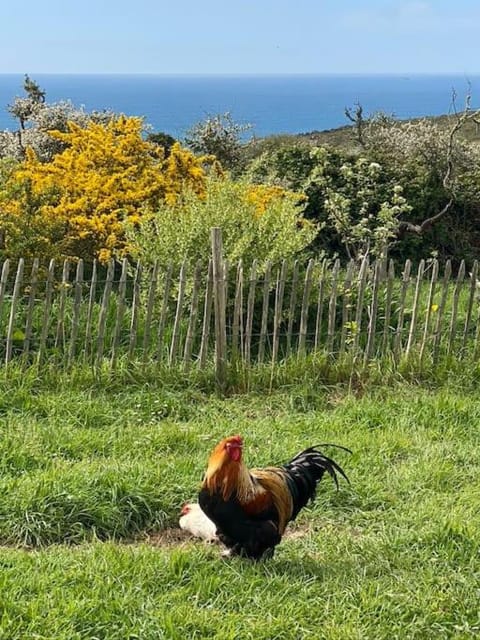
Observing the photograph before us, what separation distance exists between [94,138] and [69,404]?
177 inches

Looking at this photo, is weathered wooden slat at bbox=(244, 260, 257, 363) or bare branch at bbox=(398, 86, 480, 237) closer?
weathered wooden slat at bbox=(244, 260, 257, 363)

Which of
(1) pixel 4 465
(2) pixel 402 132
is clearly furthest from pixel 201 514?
(2) pixel 402 132

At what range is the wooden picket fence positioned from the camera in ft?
20.7

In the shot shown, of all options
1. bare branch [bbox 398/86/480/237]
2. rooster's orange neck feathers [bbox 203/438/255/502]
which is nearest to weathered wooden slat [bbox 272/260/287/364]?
rooster's orange neck feathers [bbox 203/438/255/502]

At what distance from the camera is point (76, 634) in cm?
328

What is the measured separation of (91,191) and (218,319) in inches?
123

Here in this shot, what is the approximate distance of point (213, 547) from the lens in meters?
4.14

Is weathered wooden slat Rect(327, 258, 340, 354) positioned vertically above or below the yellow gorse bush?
below

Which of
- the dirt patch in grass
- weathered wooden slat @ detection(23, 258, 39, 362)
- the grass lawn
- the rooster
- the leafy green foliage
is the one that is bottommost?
the dirt patch in grass

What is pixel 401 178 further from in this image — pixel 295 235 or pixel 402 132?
pixel 295 235

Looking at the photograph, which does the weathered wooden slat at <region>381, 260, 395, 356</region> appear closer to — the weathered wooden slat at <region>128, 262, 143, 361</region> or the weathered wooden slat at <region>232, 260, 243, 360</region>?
the weathered wooden slat at <region>232, 260, 243, 360</region>

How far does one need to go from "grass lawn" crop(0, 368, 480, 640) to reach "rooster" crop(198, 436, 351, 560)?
12 cm

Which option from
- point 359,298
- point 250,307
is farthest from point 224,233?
point 359,298

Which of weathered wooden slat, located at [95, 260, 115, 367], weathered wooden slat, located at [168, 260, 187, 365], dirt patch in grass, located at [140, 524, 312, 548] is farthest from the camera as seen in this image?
weathered wooden slat, located at [168, 260, 187, 365]
